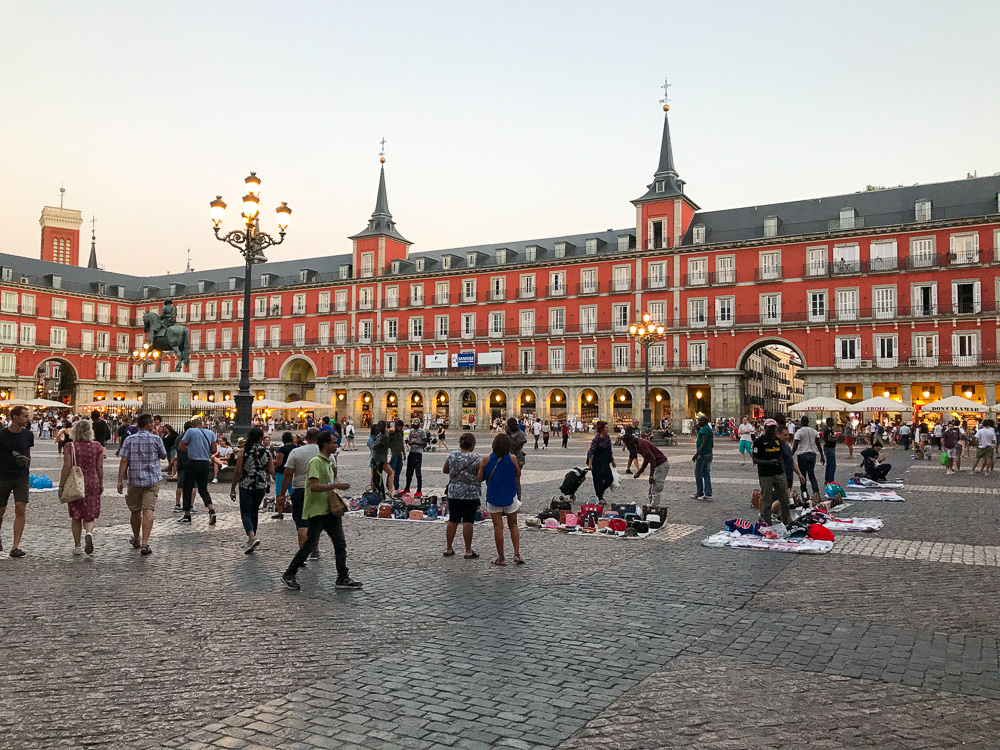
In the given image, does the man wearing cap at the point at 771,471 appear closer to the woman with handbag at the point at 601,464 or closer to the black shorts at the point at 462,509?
the woman with handbag at the point at 601,464

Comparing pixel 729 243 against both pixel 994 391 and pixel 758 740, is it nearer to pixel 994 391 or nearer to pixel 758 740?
pixel 994 391

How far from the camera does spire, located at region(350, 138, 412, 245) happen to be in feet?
196

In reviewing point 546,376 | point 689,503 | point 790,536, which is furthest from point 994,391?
point 790,536

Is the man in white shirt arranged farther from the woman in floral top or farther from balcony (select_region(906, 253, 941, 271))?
balcony (select_region(906, 253, 941, 271))

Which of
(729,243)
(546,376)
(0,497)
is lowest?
(0,497)

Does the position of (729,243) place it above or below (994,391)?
above

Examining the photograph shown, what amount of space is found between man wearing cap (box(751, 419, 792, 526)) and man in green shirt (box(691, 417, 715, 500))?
3.02 metres

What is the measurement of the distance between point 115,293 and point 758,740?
7491 cm

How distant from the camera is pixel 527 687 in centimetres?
445

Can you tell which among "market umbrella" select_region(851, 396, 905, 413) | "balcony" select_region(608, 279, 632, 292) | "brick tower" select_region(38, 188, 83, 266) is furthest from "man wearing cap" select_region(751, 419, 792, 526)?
"brick tower" select_region(38, 188, 83, 266)

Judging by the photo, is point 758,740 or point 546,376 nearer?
point 758,740

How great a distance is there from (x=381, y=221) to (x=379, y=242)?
2203mm

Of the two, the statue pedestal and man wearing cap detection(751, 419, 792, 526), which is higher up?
the statue pedestal

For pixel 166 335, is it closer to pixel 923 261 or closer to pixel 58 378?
pixel 923 261
